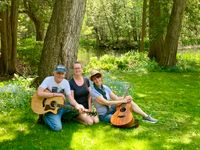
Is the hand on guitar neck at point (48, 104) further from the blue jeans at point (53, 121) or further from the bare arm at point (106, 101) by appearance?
the bare arm at point (106, 101)

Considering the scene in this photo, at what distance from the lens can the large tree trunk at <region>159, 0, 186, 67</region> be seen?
66.1 feet

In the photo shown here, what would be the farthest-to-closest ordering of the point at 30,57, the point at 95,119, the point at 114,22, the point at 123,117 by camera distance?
the point at 114,22 → the point at 30,57 → the point at 95,119 → the point at 123,117

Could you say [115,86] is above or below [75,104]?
below

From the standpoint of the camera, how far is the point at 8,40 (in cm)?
2280

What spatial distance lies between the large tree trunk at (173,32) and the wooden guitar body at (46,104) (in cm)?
1262

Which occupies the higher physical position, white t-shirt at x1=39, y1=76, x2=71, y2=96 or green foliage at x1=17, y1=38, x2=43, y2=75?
white t-shirt at x1=39, y1=76, x2=71, y2=96

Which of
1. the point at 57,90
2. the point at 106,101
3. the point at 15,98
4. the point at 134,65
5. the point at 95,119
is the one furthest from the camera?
the point at 134,65

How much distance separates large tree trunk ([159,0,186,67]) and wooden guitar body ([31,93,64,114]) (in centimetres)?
1262

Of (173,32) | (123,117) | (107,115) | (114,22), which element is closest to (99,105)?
(107,115)

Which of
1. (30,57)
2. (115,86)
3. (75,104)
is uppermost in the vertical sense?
(75,104)

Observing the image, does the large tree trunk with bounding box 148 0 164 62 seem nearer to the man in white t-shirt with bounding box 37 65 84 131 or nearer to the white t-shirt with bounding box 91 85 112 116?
the white t-shirt with bounding box 91 85 112 116

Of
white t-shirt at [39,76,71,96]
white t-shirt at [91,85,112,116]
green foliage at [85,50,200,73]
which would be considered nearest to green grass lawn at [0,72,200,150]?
white t-shirt at [91,85,112,116]

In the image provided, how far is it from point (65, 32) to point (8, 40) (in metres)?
12.8

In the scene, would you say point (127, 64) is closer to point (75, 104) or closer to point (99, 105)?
point (99, 105)
